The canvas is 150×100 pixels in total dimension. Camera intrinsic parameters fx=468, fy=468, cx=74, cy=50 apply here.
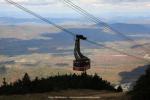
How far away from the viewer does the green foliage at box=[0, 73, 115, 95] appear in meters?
44.0

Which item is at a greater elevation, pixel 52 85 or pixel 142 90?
pixel 142 90

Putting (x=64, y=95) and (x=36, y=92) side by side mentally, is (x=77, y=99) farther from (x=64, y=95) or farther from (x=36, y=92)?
(x=36, y=92)

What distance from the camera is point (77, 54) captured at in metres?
48.1

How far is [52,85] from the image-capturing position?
152 feet

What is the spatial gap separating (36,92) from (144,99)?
1274 cm

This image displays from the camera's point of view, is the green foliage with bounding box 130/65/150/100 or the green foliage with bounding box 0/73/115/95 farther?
the green foliage with bounding box 0/73/115/95

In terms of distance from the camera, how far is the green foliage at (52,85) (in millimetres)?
44009

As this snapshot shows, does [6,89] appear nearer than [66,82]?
Yes

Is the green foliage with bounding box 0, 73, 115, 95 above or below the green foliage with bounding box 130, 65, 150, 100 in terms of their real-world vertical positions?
below

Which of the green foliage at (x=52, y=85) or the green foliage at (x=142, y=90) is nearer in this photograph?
the green foliage at (x=142, y=90)

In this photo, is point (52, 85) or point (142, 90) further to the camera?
point (52, 85)

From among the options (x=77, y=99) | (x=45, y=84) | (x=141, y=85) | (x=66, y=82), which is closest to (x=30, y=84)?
(x=45, y=84)

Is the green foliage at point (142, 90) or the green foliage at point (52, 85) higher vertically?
the green foliage at point (142, 90)

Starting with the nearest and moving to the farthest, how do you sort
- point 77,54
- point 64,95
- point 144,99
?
1. point 144,99
2. point 64,95
3. point 77,54
